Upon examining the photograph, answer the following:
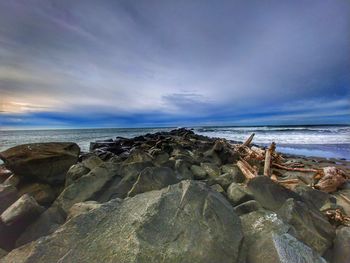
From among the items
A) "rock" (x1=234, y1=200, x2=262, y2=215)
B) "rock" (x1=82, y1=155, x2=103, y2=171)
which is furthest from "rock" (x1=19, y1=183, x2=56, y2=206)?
"rock" (x1=234, y1=200, x2=262, y2=215)

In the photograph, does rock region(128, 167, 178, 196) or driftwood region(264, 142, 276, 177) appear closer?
rock region(128, 167, 178, 196)

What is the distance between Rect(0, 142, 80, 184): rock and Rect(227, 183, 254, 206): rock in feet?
14.0

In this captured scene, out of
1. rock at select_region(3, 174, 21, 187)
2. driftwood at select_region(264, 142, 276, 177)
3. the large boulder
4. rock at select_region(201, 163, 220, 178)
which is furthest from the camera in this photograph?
driftwood at select_region(264, 142, 276, 177)

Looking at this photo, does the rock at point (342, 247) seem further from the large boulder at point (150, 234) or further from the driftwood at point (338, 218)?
the large boulder at point (150, 234)

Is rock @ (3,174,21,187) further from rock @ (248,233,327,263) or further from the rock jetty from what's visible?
rock @ (248,233,327,263)

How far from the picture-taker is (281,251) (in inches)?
77.4

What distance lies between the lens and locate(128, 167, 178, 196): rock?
355cm

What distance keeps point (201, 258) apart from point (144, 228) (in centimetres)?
60

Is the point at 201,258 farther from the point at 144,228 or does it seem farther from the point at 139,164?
the point at 139,164

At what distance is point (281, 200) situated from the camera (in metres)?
3.56

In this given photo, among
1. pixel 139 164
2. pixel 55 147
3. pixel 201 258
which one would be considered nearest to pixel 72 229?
pixel 201 258

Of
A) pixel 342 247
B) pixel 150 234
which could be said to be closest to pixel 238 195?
pixel 342 247

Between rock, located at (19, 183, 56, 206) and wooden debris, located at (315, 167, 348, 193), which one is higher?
rock, located at (19, 183, 56, 206)

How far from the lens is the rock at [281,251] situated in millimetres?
1923
